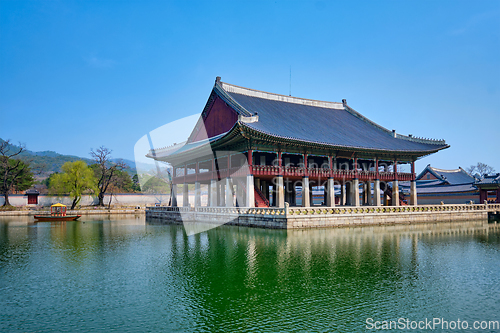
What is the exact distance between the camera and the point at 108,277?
46.9 feet

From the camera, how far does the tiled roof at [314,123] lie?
38125mm

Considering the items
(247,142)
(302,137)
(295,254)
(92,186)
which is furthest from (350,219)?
(92,186)

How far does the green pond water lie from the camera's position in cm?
966

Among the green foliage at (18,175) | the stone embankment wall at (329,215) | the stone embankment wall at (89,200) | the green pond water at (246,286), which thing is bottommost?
the green pond water at (246,286)

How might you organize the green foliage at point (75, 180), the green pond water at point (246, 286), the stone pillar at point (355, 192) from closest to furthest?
1. the green pond water at point (246, 286)
2. the stone pillar at point (355, 192)
3. the green foliage at point (75, 180)

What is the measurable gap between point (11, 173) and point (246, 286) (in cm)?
8041

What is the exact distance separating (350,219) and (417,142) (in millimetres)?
21941

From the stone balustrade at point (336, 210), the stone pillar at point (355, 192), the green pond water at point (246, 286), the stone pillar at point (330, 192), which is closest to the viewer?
the green pond water at point (246, 286)

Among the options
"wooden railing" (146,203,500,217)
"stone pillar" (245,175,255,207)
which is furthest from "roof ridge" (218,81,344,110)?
"wooden railing" (146,203,500,217)

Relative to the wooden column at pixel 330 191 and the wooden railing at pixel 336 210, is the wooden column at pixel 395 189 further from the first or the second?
the wooden column at pixel 330 191

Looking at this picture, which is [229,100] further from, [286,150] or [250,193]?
[250,193]

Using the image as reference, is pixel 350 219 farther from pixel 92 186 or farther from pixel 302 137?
pixel 92 186

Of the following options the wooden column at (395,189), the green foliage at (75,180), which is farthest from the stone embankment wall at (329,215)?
the green foliage at (75,180)

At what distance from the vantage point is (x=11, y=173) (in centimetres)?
7494
